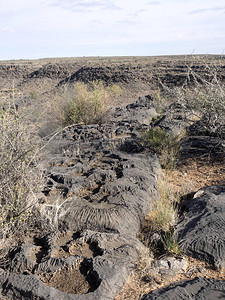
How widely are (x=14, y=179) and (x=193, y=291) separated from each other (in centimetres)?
241

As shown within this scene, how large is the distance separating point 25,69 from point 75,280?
54518mm

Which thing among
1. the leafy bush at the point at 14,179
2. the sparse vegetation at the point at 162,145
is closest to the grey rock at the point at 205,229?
the leafy bush at the point at 14,179

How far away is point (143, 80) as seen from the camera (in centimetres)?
3378

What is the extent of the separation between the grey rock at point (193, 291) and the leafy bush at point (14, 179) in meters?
1.67

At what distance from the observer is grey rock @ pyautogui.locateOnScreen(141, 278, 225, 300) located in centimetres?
258

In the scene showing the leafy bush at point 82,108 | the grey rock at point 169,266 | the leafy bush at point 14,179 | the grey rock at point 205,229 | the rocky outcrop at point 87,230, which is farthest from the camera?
the leafy bush at point 82,108

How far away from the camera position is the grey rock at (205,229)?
10.9 ft

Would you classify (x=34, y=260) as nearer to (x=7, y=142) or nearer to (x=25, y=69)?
(x=7, y=142)

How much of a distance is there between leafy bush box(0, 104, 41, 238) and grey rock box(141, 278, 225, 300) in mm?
1668

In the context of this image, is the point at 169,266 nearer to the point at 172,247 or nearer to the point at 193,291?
the point at 172,247

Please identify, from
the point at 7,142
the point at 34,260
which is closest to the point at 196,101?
the point at 7,142

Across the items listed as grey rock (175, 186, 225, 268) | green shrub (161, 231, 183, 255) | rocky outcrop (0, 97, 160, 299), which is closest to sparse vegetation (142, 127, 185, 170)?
rocky outcrop (0, 97, 160, 299)

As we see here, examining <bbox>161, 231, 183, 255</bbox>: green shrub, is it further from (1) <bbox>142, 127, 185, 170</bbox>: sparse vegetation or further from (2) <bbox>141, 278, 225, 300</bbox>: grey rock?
(1) <bbox>142, 127, 185, 170</bbox>: sparse vegetation

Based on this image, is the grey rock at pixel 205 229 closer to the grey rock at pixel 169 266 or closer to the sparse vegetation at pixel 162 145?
the grey rock at pixel 169 266
